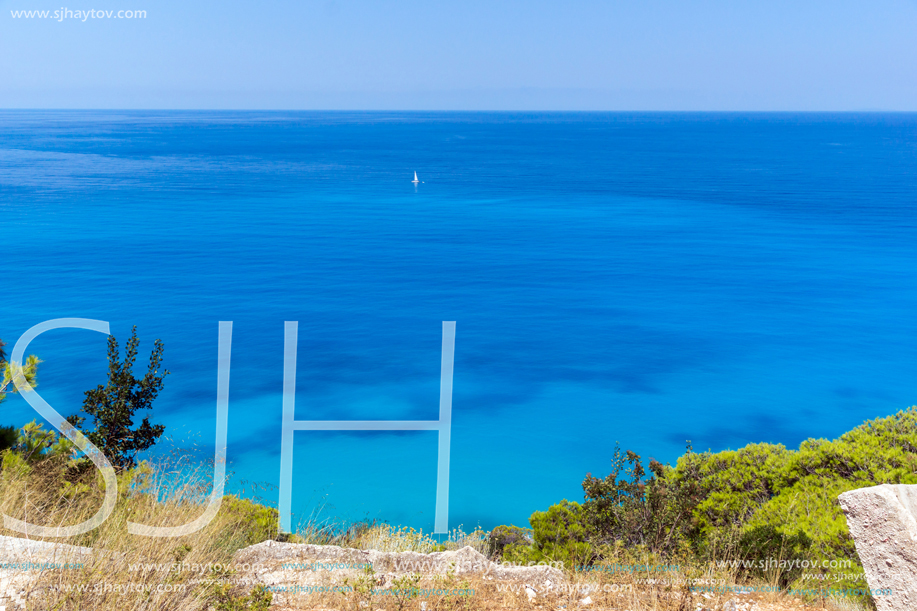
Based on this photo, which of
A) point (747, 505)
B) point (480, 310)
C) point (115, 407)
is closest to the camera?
point (747, 505)

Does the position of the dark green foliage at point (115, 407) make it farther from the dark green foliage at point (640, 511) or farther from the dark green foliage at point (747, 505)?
the dark green foliage at point (640, 511)

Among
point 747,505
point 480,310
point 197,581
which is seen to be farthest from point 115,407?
point 480,310

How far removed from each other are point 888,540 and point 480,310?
2863 cm

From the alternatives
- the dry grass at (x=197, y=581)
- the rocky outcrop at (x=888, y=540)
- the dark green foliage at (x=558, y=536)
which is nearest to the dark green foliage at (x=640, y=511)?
the dark green foliage at (x=558, y=536)

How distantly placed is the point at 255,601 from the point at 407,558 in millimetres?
1627

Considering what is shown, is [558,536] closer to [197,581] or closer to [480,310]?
[197,581]

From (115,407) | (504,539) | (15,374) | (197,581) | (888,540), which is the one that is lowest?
(504,539)

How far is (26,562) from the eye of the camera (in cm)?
401

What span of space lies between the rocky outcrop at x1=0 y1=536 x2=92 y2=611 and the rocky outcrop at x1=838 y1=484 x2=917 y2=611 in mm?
4968

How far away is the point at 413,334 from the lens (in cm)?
2952

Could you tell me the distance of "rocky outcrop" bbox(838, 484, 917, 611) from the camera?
407 cm

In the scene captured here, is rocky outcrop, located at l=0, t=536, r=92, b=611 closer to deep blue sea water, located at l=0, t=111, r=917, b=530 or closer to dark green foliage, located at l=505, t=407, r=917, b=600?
dark green foliage, located at l=505, t=407, r=917, b=600

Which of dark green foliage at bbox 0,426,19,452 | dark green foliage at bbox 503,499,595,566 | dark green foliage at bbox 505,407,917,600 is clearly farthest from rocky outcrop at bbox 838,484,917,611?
dark green foliage at bbox 0,426,19,452

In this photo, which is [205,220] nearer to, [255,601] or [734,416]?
[734,416]
